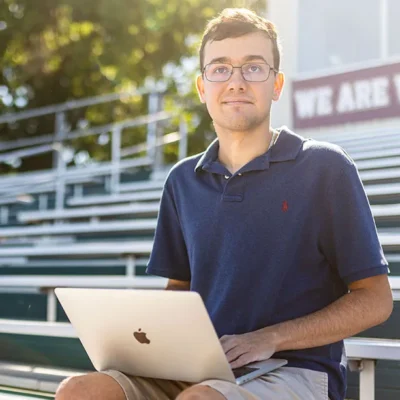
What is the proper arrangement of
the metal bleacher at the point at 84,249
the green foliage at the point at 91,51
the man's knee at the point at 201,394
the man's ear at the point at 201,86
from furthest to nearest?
the green foliage at the point at 91,51
the metal bleacher at the point at 84,249
the man's ear at the point at 201,86
the man's knee at the point at 201,394

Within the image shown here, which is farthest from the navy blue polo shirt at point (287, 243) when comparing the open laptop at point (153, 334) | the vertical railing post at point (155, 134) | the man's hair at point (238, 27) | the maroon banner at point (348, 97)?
the vertical railing post at point (155, 134)

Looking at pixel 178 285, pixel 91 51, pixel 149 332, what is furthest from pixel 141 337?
pixel 91 51

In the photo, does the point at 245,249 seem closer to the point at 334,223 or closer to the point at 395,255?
the point at 334,223

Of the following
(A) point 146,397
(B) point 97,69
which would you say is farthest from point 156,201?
(B) point 97,69

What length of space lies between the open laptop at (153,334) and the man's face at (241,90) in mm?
536

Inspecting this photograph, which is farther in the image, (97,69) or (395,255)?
(97,69)

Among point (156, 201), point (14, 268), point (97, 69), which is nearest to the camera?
point (14, 268)

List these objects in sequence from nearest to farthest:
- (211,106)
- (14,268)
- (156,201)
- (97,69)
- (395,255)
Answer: (211,106)
(395,255)
(14,268)
(156,201)
(97,69)

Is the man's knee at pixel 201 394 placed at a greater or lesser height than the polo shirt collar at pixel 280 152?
lesser

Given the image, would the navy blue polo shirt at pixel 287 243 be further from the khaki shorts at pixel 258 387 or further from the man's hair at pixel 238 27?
the man's hair at pixel 238 27

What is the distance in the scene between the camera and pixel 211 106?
1872 millimetres

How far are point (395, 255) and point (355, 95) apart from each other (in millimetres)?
3474

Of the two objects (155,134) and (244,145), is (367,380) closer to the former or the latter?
(244,145)

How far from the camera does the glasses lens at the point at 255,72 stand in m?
1.84
